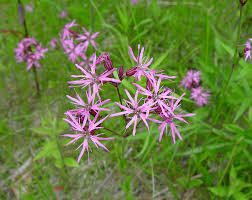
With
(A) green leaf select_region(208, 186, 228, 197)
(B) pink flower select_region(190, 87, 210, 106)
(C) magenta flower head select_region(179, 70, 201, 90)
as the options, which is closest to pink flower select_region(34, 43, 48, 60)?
(C) magenta flower head select_region(179, 70, 201, 90)

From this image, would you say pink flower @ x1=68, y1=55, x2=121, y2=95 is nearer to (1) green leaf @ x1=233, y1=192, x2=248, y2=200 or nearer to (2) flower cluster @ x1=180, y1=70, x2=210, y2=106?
(2) flower cluster @ x1=180, y1=70, x2=210, y2=106

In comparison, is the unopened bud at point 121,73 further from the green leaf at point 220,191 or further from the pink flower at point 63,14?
the pink flower at point 63,14

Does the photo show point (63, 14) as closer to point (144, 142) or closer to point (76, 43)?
point (76, 43)

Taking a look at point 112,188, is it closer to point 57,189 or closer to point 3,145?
point 57,189

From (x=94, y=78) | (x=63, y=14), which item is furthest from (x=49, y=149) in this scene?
(x=63, y=14)

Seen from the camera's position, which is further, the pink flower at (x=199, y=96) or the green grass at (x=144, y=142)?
the pink flower at (x=199, y=96)

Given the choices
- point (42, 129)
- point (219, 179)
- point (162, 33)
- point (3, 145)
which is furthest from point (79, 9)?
point (219, 179)

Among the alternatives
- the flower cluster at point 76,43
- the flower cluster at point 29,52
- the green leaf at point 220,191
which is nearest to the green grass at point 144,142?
the green leaf at point 220,191
